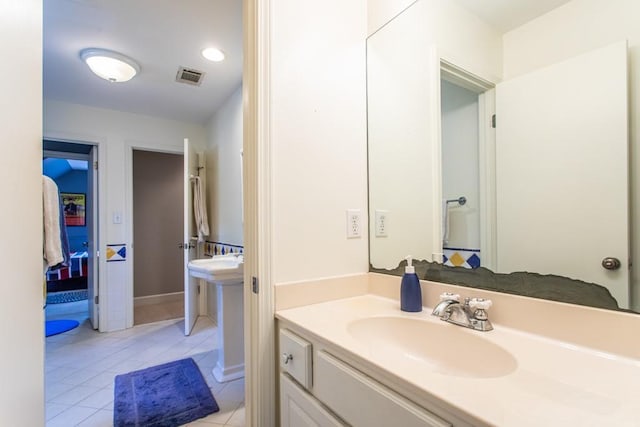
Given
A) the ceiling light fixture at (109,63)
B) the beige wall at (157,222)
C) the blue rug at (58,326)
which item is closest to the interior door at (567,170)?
the ceiling light fixture at (109,63)

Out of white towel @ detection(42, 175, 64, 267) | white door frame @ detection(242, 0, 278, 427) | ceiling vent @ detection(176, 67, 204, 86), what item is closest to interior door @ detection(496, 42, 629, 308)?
white door frame @ detection(242, 0, 278, 427)

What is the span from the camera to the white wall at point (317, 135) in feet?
3.46

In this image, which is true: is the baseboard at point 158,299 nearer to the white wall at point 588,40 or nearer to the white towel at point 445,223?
the white towel at point 445,223

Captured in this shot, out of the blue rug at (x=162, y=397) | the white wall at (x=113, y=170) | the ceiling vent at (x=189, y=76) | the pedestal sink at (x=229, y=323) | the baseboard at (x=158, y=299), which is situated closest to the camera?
the blue rug at (x=162, y=397)

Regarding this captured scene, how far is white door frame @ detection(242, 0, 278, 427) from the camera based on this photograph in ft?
3.28

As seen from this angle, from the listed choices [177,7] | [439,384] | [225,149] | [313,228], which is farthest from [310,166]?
[225,149]

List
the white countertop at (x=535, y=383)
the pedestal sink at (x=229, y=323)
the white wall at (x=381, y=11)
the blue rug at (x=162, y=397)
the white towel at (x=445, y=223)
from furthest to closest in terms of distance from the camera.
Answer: the pedestal sink at (x=229, y=323)
the blue rug at (x=162, y=397)
the white wall at (x=381, y=11)
the white towel at (x=445, y=223)
the white countertop at (x=535, y=383)

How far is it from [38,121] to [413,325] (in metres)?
1.39

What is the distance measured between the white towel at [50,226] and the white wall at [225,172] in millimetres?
1478

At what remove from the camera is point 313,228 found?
113 cm

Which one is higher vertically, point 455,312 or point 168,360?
point 455,312

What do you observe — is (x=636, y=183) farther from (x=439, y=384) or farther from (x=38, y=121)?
(x=38, y=121)

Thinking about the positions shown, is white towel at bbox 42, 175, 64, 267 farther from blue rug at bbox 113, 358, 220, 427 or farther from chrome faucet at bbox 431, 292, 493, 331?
chrome faucet at bbox 431, 292, 493, 331

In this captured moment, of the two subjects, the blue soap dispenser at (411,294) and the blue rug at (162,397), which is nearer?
the blue soap dispenser at (411,294)
